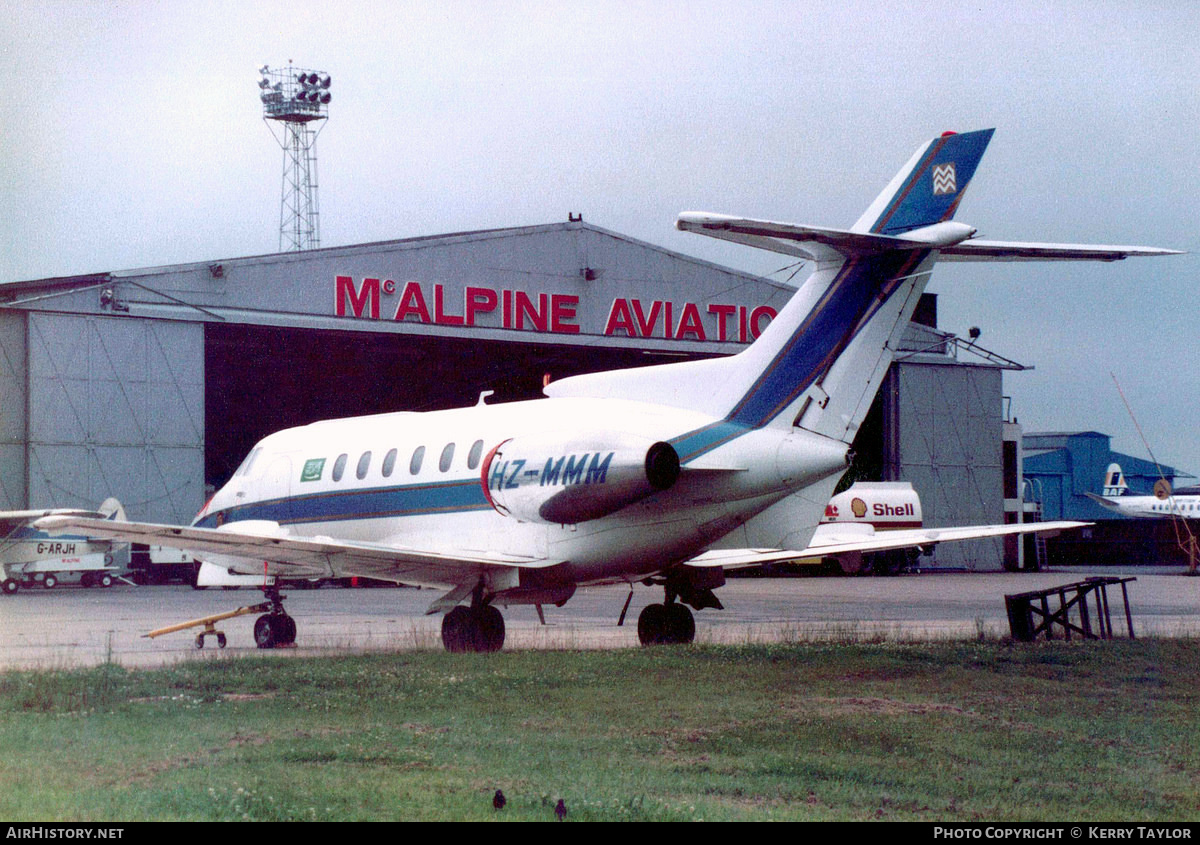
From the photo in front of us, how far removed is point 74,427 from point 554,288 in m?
15.3

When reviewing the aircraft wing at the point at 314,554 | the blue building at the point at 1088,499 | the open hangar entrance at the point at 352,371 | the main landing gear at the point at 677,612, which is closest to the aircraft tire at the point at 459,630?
the aircraft wing at the point at 314,554

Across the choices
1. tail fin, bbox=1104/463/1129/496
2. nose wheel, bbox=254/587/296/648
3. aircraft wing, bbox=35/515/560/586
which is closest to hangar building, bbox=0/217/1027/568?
nose wheel, bbox=254/587/296/648

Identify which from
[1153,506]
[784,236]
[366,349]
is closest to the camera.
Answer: [784,236]

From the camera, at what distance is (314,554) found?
53.8ft

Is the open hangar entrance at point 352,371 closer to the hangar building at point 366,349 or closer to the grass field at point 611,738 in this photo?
the hangar building at point 366,349

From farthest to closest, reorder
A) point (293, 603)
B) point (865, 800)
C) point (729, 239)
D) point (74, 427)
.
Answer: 1. point (74, 427)
2. point (293, 603)
3. point (729, 239)
4. point (865, 800)

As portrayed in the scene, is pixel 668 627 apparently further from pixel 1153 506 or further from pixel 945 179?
pixel 1153 506

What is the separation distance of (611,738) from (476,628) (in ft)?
23.2

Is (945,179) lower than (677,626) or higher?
higher

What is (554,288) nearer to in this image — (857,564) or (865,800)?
(857,564)

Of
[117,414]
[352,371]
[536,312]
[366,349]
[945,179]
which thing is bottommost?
[117,414]

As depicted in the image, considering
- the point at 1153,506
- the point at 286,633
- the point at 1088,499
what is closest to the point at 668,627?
the point at 286,633
